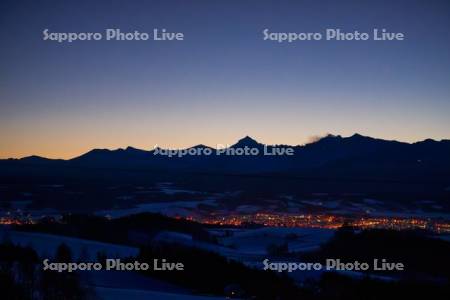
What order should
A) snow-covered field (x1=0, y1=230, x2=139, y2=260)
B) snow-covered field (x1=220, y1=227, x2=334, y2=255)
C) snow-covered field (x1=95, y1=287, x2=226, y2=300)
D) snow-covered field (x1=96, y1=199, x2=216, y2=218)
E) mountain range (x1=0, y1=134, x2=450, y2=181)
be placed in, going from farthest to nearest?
mountain range (x1=0, y1=134, x2=450, y2=181) < snow-covered field (x1=96, y1=199, x2=216, y2=218) < snow-covered field (x1=220, y1=227, x2=334, y2=255) < snow-covered field (x1=0, y1=230, x2=139, y2=260) < snow-covered field (x1=95, y1=287, x2=226, y2=300)

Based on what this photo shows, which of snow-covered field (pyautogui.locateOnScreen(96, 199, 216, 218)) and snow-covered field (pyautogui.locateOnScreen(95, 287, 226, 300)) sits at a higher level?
snow-covered field (pyautogui.locateOnScreen(96, 199, 216, 218))

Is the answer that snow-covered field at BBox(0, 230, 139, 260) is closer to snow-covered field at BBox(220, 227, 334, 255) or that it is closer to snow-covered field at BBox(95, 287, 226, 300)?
snow-covered field at BBox(220, 227, 334, 255)

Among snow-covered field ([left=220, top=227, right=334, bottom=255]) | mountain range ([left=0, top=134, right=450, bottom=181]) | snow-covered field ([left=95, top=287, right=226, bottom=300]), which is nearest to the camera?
snow-covered field ([left=95, top=287, right=226, bottom=300])

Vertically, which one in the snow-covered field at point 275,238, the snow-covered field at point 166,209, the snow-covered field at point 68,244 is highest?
the snow-covered field at point 166,209

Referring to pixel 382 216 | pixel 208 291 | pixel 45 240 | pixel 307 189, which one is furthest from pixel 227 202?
pixel 208 291

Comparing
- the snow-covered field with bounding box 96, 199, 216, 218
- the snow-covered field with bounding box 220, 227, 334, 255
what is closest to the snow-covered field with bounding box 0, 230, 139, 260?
the snow-covered field with bounding box 220, 227, 334, 255

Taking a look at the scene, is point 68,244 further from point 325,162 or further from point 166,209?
point 325,162

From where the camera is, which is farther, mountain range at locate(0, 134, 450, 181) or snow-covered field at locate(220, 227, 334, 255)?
mountain range at locate(0, 134, 450, 181)

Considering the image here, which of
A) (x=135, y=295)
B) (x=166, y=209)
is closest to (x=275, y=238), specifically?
(x=166, y=209)

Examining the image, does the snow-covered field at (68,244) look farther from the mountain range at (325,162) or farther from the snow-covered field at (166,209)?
the mountain range at (325,162)

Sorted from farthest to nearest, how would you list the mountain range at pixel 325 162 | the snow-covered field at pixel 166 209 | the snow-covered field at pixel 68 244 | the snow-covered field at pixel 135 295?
the mountain range at pixel 325 162
the snow-covered field at pixel 166 209
the snow-covered field at pixel 68 244
the snow-covered field at pixel 135 295

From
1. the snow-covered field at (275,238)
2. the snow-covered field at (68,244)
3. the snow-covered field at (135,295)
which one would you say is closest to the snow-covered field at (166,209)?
the snow-covered field at (275,238)
